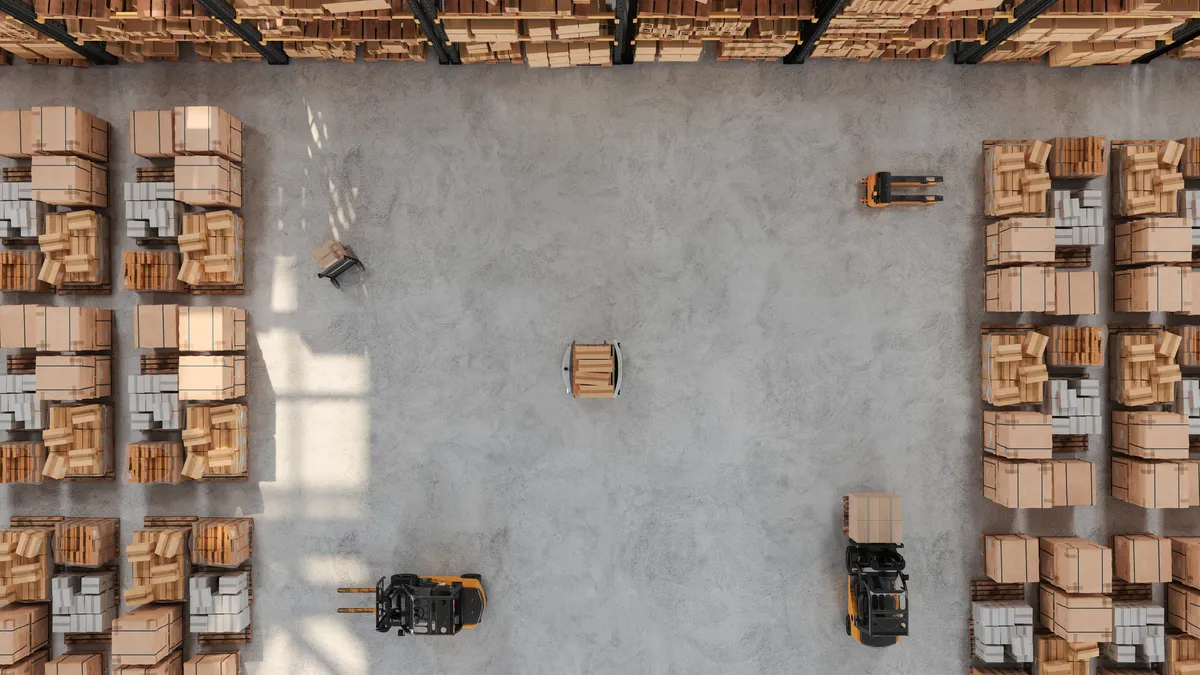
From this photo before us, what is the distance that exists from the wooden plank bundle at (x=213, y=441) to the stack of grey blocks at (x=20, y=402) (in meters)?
1.71

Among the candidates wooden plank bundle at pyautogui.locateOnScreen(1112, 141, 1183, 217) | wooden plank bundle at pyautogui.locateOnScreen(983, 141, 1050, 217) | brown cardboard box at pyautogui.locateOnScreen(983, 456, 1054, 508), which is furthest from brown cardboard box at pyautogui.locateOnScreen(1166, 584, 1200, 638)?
wooden plank bundle at pyautogui.locateOnScreen(983, 141, 1050, 217)

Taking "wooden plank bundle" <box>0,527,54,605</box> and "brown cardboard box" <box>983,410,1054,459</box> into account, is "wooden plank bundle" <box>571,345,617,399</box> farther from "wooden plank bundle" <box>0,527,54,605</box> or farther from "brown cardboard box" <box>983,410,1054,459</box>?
"wooden plank bundle" <box>0,527,54,605</box>

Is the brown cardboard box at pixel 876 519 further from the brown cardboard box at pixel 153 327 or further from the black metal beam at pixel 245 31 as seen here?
the black metal beam at pixel 245 31

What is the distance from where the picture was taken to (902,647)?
6.95m

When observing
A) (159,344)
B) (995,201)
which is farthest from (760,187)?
(159,344)

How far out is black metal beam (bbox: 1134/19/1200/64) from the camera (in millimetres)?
6296

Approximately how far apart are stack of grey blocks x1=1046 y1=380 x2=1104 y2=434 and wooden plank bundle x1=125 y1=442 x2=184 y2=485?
10.1m

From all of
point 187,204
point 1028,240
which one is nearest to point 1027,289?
point 1028,240

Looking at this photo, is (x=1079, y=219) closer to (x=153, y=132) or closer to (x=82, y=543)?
(x=153, y=132)

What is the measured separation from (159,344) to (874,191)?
824 centimetres

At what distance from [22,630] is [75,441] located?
7.31 ft

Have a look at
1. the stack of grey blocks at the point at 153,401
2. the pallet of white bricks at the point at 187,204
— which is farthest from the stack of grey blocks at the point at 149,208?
the stack of grey blocks at the point at 153,401

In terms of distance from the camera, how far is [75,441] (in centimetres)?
663

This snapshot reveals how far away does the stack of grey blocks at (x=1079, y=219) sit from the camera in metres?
6.71
